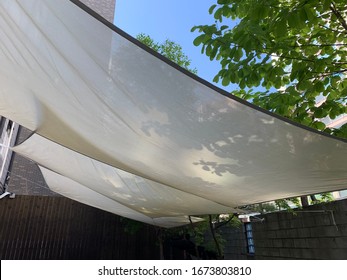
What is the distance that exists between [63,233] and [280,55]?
601 cm

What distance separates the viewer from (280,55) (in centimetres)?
234

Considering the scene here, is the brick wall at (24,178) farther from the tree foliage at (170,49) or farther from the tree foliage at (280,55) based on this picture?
the tree foliage at (280,55)

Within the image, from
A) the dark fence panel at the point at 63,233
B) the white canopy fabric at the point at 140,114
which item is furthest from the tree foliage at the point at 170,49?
the white canopy fabric at the point at 140,114

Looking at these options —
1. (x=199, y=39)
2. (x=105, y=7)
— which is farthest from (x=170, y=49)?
(x=199, y=39)

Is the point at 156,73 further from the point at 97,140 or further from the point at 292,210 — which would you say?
the point at 292,210

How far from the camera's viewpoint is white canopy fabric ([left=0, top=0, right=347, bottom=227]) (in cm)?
117

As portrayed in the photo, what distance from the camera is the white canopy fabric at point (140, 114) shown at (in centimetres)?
117

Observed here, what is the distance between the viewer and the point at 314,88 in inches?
87.6

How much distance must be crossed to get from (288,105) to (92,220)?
18.6 feet

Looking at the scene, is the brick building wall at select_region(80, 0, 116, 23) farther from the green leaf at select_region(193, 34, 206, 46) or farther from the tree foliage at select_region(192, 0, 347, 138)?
the green leaf at select_region(193, 34, 206, 46)

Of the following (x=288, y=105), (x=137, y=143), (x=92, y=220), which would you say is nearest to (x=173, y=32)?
(x=92, y=220)

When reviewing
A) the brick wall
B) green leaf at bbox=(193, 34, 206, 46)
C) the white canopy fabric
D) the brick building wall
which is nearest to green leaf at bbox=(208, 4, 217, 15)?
green leaf at bbox=(193, 34, 206, 46)

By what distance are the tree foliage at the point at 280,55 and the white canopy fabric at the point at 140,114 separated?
0.72 meters

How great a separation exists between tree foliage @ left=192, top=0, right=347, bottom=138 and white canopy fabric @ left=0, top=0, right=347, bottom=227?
2.35ft
